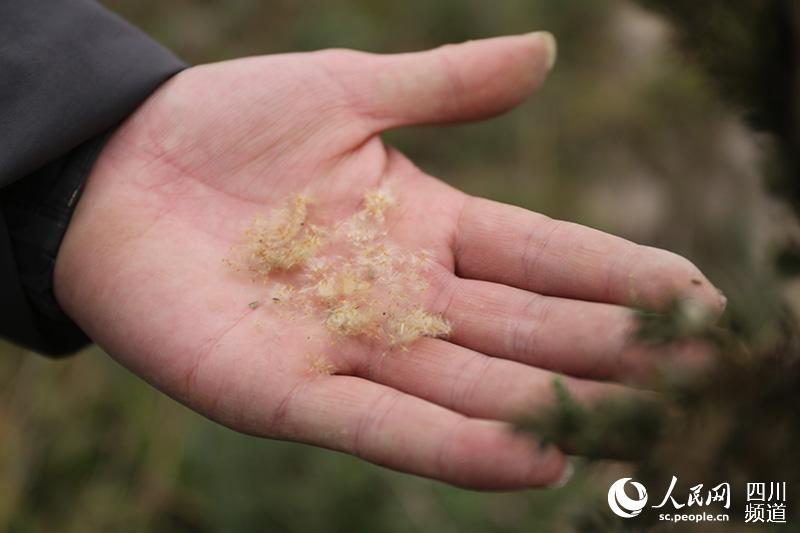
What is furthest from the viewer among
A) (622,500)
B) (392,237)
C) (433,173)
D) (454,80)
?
(433,173)

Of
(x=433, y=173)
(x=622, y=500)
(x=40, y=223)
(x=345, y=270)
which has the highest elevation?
(x=40, y=223)

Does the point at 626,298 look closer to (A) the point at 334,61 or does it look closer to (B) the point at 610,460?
(B) the point at 610,460

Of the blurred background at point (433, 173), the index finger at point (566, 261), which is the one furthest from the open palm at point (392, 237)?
the blurred background at point (433, 173)

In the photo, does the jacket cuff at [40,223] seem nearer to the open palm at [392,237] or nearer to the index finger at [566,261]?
the open palm at [392,237]

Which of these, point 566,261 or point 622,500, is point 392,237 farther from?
point 622,500

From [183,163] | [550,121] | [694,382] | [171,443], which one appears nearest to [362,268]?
[183,163]

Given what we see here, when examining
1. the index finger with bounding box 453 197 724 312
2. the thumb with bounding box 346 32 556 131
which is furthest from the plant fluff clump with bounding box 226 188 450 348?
the thumb with bounding box 346 32 556 131

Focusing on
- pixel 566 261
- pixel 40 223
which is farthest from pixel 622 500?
pixel 40 223
